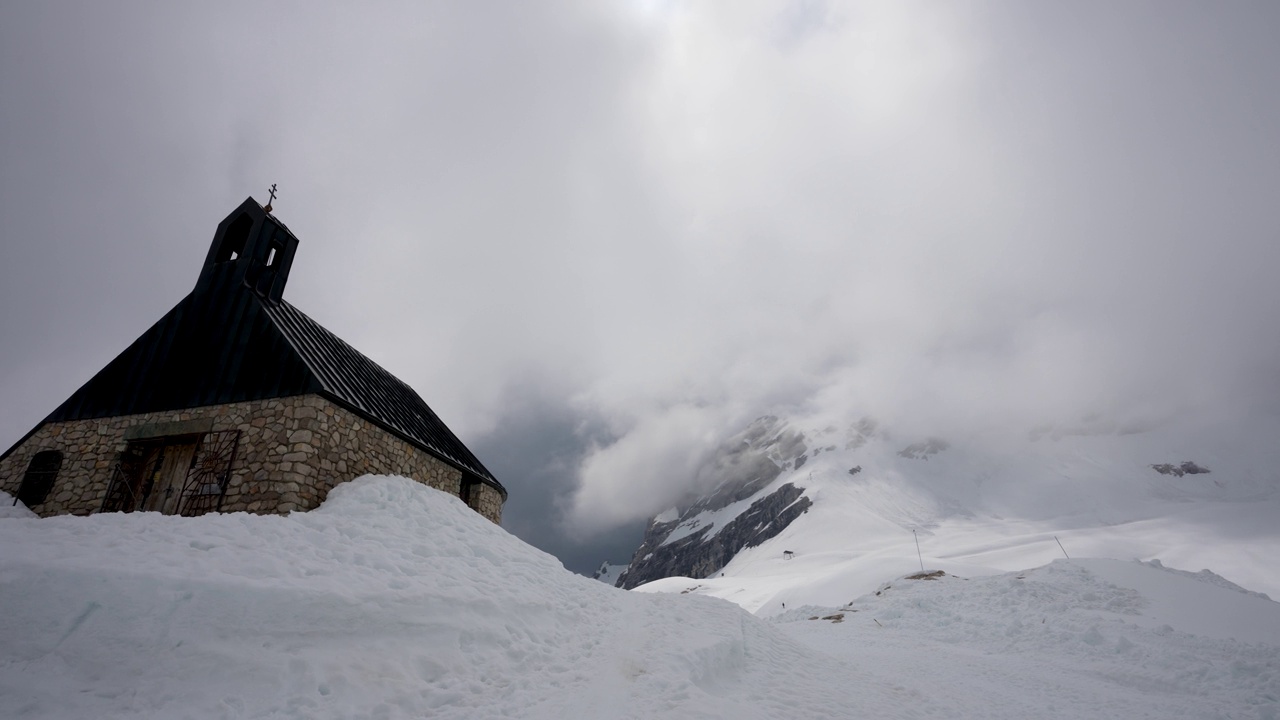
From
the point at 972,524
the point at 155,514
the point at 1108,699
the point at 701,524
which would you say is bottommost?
the point at 1108,699

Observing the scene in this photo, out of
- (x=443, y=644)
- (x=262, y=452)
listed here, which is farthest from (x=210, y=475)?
(x=443, y=644)

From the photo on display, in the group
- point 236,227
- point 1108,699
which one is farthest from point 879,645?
point 236,227

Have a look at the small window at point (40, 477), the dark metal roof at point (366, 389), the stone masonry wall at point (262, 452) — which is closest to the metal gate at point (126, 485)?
the stone masonry wall at point (262, 452)

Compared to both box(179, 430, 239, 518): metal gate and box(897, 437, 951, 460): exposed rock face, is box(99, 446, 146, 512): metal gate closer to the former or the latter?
box(179, 430, 239, 518): metal gate

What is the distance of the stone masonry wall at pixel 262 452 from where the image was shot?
12375 mm

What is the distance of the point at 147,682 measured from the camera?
5902 millimetres

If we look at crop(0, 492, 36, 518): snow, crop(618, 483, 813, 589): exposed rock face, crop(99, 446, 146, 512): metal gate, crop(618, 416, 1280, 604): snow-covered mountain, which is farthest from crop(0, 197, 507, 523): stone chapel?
crop(618, 483, 813, 589): exposed rock face

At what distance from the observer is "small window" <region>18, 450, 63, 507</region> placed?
575 inches

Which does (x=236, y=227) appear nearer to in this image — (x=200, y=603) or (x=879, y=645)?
(x=200, y=603)

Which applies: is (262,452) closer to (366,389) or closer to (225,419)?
(225,419)

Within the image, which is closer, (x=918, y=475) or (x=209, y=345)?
(x=209, y=345)

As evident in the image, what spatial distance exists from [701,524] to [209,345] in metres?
166

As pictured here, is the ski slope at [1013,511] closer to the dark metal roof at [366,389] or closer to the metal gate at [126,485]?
the dark metal roof at [366,389]

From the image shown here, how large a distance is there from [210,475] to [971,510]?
5405 inches
